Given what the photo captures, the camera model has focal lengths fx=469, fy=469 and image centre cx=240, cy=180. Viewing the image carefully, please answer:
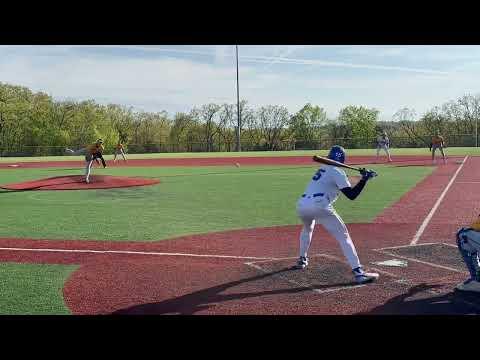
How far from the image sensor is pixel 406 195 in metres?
15.4

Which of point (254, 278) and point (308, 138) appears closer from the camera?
point (254, 278)

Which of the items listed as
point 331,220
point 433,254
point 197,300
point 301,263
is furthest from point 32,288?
point 433,254

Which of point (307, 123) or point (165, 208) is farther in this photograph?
point (307, 123)

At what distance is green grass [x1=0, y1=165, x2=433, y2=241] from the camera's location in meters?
10.5

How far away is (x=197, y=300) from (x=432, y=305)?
285 cm

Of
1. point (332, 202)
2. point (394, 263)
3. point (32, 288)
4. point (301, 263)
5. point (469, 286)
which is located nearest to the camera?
point (469, 286)

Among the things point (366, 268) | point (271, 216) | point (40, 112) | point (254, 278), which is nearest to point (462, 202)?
point (271, 216)

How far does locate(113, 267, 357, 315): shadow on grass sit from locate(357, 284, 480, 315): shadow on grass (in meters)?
0.81

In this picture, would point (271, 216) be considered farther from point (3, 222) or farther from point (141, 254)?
point (3, 222)

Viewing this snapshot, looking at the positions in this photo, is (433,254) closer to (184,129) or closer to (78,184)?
(78,184)

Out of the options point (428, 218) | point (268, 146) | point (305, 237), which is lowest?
point (428, 218)

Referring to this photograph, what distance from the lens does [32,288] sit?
20.7 feet

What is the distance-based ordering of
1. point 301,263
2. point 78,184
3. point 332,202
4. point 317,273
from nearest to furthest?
1. point 332,202
2. point 317,273
3. point 301,263
4. point 78,184
